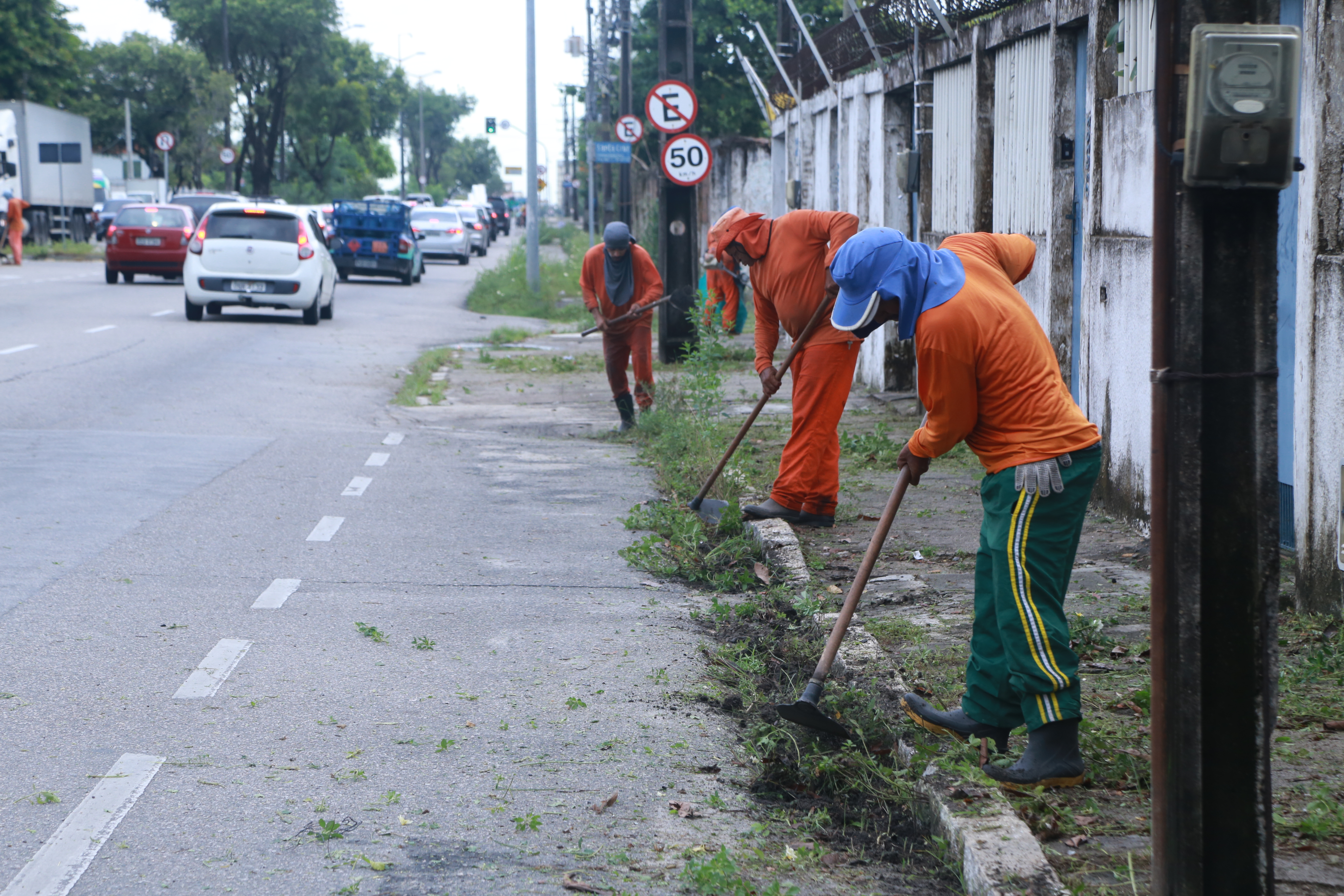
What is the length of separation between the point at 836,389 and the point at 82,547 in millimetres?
3719

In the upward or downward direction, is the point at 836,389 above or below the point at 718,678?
above

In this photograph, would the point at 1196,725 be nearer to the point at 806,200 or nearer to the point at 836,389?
the point at 836,389

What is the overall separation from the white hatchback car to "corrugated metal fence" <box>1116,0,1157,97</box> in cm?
1431

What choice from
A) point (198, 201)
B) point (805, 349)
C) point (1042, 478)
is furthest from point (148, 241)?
point (1042, 478)

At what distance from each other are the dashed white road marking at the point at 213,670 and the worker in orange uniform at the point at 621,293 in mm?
5836

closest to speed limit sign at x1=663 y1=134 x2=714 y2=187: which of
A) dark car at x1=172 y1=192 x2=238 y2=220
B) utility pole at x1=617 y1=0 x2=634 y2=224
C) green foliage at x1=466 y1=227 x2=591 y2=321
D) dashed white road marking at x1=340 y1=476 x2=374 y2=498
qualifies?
green foliage at x1=466 y1=227 x2=591 y2=321

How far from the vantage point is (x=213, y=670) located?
5.16 meters

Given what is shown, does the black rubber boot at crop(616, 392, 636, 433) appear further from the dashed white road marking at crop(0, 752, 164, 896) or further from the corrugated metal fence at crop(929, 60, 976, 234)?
the dashed white road marking at crop(0, 752, 164, 896)

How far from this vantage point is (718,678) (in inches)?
209

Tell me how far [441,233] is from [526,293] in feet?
53.0

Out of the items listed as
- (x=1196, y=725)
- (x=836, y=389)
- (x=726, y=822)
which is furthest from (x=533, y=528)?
(x=1196, y=725)

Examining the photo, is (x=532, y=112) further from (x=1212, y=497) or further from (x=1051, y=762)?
(x=1212, y=497)

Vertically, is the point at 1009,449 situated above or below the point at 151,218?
below

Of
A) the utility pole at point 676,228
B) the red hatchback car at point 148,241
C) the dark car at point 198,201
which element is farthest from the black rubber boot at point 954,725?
the dark car at point 198,201
